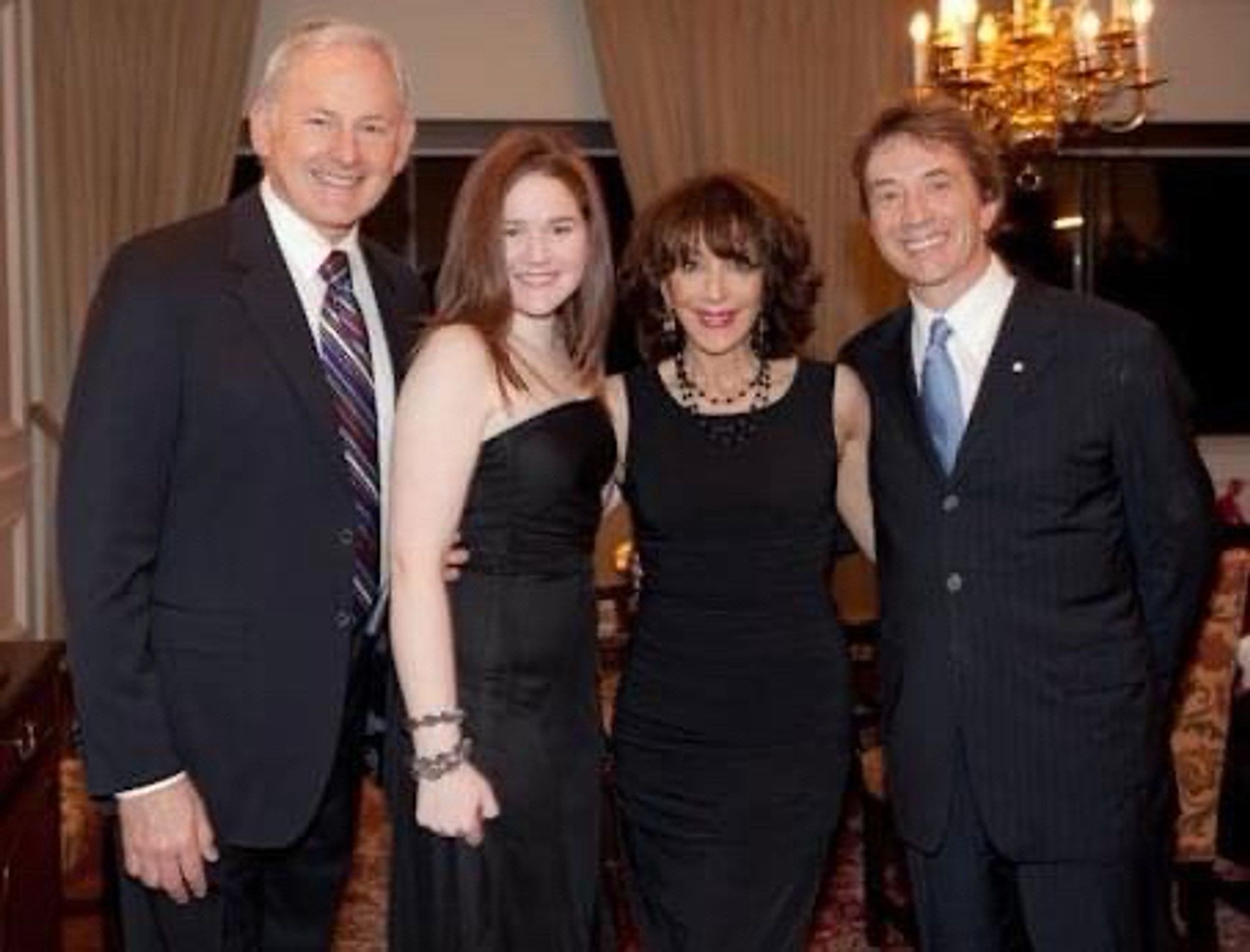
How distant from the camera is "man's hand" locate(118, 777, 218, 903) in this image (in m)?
1.91

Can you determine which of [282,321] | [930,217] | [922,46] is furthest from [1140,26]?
[282,321]

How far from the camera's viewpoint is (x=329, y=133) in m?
2.05

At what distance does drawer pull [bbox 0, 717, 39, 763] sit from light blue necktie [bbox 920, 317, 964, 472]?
1384mm

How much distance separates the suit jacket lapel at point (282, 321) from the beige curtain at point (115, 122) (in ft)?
12.1

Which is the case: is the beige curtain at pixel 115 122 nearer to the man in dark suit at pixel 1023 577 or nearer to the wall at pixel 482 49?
the wall at pixel 482 49

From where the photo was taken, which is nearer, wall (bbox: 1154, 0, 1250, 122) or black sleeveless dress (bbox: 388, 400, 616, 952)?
black sleeveless dress (bbox: 388, 400, 616, 952)

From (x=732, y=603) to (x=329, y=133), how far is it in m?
0.86

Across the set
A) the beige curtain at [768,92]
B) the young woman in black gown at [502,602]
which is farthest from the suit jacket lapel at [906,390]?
the beige curtain at [768,92]

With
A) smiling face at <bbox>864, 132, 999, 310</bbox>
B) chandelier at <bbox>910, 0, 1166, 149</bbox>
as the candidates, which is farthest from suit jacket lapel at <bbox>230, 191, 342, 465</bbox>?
chandelier at <bbox>910, 0, 1166, 149</bbox>

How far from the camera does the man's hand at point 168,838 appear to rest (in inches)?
75.1

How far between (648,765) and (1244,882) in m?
1.73

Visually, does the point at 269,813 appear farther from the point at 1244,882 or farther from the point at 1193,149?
the point at 1193,149

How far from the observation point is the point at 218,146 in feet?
18.2

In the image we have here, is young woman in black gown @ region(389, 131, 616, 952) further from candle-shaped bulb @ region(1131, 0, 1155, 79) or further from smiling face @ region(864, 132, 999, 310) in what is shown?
candle-shaped bulb @ region(1131, 0, 1155, 79)
